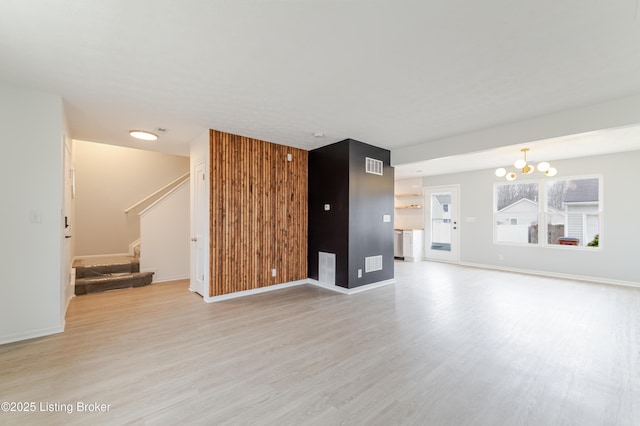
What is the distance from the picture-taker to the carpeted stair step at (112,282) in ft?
14.9

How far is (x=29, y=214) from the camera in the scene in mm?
2865

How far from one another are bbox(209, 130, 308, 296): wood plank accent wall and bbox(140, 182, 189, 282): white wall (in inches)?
83.9

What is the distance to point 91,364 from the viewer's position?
7.68 feet

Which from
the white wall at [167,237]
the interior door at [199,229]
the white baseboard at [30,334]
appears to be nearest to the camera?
the white baseboard at [30,334]

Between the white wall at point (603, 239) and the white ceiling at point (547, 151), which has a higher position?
the white ceiling at point (547, 151)

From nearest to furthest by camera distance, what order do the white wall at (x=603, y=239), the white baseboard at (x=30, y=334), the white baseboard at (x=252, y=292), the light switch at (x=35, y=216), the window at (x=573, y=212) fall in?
1. the white baseboard at (x=30, y=334)
2. the light switch at (x=35, y=216)
3. the white baseboard at (x=252, y=292)
4. the white wall at (x=603, y=239)
5. the window at (x=573, y=212)

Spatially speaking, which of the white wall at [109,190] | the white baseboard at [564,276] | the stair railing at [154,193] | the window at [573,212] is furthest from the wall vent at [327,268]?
the window at [573,212]

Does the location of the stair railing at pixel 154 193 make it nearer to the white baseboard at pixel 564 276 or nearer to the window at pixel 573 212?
the white baseboard at pixel 564 276

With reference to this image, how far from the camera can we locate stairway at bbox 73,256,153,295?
4.58 meters

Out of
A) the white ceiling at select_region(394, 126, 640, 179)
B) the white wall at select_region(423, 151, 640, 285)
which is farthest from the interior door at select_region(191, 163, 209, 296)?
the white wall at select_region(423, 151, 640, 285)

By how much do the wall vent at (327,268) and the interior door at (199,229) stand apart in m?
2.08

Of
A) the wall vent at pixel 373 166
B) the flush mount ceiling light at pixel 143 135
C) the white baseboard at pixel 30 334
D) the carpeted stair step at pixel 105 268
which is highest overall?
the flush mount ceiling light at pixel 143 135

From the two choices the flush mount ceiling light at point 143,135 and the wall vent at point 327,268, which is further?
the wall vent at point 327,268

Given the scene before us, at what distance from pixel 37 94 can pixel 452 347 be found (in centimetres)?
524
